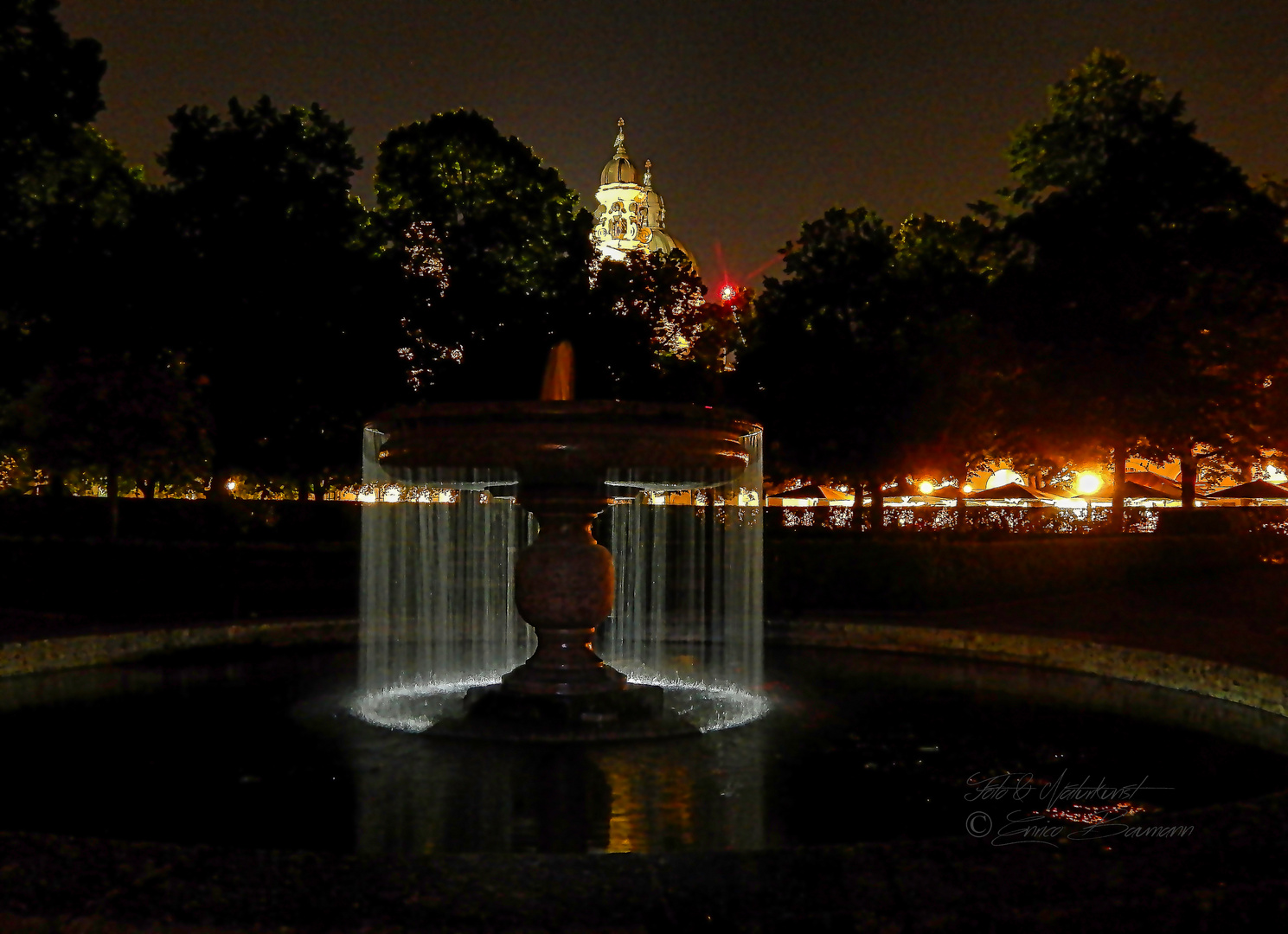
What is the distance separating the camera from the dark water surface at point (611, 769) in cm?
568

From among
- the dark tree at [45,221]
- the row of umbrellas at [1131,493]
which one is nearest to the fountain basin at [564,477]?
the dark tree at [45,221]

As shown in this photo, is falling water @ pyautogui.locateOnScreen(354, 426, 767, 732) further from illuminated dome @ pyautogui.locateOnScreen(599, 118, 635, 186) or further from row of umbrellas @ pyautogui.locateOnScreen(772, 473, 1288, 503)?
illuminated dome @ pyautogui.locateOnScreen(599, 118, 635, 186)

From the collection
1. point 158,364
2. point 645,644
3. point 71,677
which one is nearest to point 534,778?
point 71,677

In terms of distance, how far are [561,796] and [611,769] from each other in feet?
2.33

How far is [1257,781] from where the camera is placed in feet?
22.4

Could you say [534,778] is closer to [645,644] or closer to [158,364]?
[645,644]

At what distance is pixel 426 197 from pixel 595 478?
1121 inches

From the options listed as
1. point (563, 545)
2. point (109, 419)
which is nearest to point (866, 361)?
point (109, 419)

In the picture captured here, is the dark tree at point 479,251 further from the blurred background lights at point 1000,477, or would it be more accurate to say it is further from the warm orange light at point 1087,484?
the blurred background lights at point 1000,477

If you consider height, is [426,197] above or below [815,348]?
above

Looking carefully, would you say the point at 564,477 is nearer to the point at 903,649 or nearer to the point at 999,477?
the point at 903,649

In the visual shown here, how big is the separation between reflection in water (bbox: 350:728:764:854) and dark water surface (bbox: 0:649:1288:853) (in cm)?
2

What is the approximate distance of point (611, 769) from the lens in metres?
7.00

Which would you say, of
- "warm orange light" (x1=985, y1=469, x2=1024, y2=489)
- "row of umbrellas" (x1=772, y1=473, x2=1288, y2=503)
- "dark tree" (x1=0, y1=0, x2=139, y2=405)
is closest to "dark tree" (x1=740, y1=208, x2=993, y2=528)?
"row of umbrellas" (x1=772, y1=473, x2=1288, y2=503)
